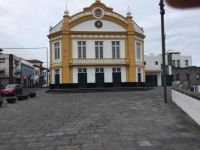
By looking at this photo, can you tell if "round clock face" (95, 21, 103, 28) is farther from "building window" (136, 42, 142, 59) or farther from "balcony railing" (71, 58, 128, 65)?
"building window" (136, 42, 142, 59)

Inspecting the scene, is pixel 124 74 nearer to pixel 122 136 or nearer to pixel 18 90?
pixel 18 90

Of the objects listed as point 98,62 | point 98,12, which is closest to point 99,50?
point 98,62

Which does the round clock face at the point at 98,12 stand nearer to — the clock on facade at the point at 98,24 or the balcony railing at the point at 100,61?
the clock on facade at the point at 98,24

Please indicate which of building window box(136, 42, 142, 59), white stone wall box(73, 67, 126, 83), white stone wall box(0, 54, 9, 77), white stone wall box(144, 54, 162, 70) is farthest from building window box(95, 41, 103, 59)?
white stone wall box(144, 54, 162, 70)

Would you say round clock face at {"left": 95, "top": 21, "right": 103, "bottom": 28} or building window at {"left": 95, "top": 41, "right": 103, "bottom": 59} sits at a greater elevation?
round clock face at {"left": 95, "top": 21, "right": 103, "bottom": 28}

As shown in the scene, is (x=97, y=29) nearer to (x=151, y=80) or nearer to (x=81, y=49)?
(x=81, y=49)

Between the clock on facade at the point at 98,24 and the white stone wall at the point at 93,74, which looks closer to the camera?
the white stone wall at the point at 93,74

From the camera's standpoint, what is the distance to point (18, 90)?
34.7 meters

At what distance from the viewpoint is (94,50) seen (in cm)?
4503

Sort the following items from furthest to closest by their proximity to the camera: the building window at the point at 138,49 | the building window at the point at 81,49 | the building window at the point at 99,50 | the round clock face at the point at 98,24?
1. the building window at the point at 138,49
2. the building window at the point at 99,50
3. the round clock face at the point at 98,24
4. the building window at the point at 81,49

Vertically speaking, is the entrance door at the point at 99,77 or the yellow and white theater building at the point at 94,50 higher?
the yellow and white theater building at the point at 94,50

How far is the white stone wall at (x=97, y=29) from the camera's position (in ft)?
146

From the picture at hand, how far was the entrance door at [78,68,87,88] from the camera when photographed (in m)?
44.4

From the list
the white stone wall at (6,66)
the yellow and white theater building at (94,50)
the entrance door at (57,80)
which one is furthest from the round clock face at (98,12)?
the white stone wall at (6,66)
